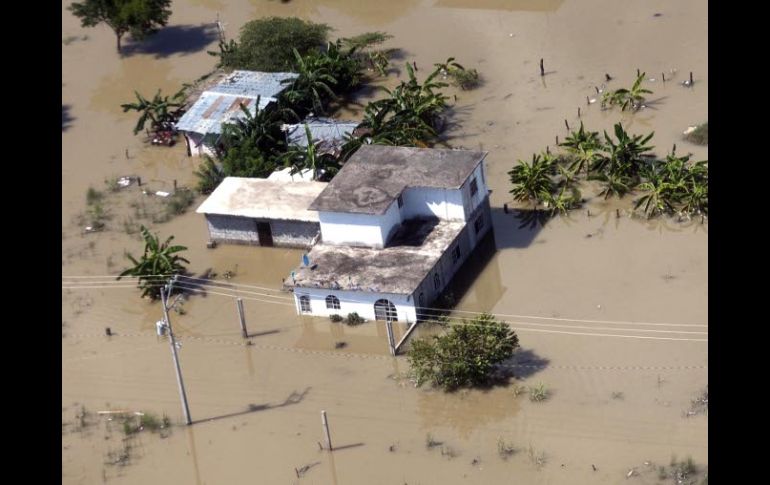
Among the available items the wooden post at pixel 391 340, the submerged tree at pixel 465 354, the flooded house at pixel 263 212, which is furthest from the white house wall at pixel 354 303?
the flooded house at pixel 263 212

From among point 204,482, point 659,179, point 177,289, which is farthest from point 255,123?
point 204,482

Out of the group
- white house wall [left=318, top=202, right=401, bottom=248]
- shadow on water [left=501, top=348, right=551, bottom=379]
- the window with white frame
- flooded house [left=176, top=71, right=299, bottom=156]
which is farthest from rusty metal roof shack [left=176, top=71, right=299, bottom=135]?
shadow on water [left=501, top=348, right=551, bottom=379]

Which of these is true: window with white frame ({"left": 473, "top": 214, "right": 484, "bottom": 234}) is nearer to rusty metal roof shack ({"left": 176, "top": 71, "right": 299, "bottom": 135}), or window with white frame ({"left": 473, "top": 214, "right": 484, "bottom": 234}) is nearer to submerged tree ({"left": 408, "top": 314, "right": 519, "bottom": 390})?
submerged tree ({"left": 408, "top": 314, "right": 519, "bottom": 390})

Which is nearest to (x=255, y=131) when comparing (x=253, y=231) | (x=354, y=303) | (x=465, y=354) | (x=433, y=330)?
(x=253, y=231)

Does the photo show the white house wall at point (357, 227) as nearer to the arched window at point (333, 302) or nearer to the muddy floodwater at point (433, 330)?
the arched window at point (333, 302)

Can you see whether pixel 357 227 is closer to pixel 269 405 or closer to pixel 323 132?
pixel 269 405

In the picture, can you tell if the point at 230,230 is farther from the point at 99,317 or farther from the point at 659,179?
the point at 659,179
